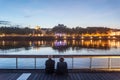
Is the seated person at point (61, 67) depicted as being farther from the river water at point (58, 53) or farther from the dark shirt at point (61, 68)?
the river water at point (58, 53)

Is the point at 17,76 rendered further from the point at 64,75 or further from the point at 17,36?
the point at 17,36

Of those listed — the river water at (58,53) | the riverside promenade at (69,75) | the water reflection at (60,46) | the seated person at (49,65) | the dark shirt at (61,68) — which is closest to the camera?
the riverside promenade at (69,75)

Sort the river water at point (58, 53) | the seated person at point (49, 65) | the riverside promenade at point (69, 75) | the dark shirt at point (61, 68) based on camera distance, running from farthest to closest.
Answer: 1. the river water at point (58, 53)
2. the seated person at point (49, 65)
3. the dark shirt at point (61, 68)
4. the riverside promenade at point (69, 75)

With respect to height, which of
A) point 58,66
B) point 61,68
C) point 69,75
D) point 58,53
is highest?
point 58,66

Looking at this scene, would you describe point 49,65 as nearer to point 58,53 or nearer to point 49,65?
point 49,65

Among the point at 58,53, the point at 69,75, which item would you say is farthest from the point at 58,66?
the point at 58,53

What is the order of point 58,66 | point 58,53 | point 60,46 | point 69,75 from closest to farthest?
point 58,66 < point 69,75 < point 58,53 < point 60,46

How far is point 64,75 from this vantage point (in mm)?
12570

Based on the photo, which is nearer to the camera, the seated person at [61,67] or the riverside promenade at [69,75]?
the riverside promenade at [69,75]

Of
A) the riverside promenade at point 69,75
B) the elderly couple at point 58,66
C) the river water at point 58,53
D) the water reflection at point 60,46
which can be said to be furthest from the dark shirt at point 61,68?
the water reflection at point 60,46

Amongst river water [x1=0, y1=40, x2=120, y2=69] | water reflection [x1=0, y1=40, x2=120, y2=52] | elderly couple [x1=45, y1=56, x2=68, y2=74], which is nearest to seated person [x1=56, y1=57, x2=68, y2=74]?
elderly couple [x1=45, y1=56, x2=68, y2=74]

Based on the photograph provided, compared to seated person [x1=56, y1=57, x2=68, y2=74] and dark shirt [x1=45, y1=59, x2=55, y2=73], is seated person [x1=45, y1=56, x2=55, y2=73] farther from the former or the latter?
seated person [x1=56, y1=57, x2=68, y2=74]

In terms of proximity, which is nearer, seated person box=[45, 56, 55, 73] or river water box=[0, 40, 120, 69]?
seated person box=[45, 56, 55, 73]

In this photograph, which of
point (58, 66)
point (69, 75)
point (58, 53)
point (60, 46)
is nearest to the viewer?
point (58, 66)
